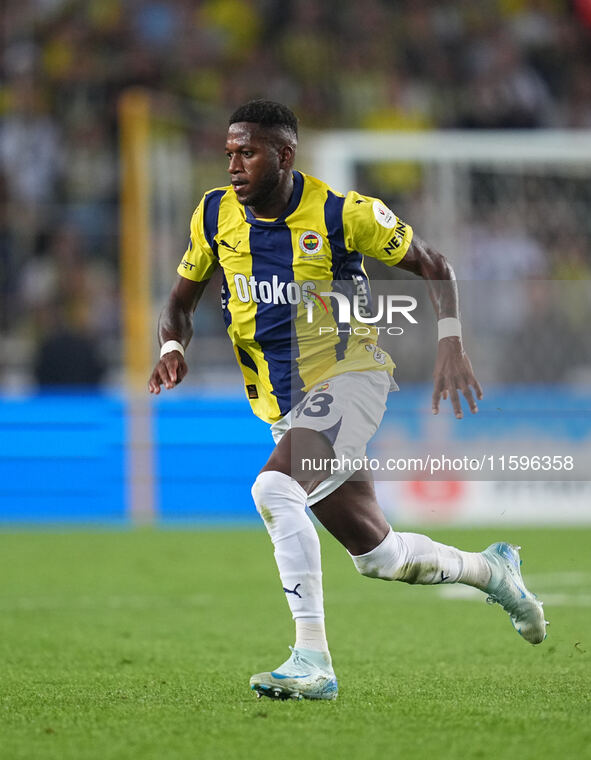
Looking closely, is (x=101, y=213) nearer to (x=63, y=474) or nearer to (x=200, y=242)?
(x=63, y=474)

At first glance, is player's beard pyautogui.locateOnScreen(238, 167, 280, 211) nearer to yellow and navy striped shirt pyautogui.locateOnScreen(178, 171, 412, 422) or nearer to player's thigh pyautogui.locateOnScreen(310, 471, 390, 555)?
yellow and navy striped shirt pyautogui.locateOnScreen(178, 171, 412, 422)

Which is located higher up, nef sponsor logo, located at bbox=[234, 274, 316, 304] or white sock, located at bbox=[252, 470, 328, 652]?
nef sponsor logo, located at bbox=[234, 274, 316, 304]

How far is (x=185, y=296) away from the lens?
5.26 meters

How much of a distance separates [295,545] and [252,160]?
1345 mm

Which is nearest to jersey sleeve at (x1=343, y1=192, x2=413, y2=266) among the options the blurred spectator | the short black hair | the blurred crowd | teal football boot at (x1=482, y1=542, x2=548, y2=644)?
the short black hair

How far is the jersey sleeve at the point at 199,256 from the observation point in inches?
202

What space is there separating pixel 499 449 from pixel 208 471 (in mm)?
6385

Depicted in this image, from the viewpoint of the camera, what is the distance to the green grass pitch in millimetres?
3926

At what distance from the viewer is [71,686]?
5051mm

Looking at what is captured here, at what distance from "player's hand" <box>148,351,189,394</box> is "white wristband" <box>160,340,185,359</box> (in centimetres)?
3

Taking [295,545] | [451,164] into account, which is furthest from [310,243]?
[451,164]

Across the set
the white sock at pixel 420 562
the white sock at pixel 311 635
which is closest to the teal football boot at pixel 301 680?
the white sock at pixel 311 635

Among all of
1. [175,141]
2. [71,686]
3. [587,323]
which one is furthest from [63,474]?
[71,686]

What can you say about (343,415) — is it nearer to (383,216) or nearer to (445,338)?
(445,338)
